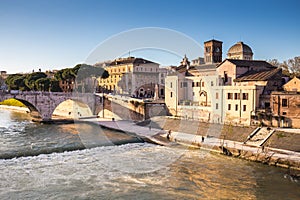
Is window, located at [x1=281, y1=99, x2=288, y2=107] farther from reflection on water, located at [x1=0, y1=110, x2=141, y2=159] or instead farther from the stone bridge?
the stone bridge

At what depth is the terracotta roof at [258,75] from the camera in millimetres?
29391

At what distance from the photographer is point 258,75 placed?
3067cm

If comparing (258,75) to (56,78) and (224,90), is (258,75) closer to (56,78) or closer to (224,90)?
(224,90)

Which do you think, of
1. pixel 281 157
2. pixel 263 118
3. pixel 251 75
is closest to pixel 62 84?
pixel 251 75

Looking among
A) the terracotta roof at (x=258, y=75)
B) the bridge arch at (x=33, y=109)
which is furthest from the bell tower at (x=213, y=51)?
the bridge arch at (x=33, y=109)

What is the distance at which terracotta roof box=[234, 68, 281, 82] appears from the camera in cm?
2939

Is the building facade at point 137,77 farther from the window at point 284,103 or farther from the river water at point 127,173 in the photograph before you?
the window at point 284,103

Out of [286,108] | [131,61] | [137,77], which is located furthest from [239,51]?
[286,108]

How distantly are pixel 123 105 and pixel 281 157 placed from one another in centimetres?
2414

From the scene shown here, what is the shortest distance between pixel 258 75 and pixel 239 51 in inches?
729

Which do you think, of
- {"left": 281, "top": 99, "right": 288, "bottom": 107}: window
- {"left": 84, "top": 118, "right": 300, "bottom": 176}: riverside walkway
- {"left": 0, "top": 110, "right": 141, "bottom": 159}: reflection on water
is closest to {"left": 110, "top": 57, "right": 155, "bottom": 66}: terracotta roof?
{"left": 0, "top": 110, "right": 141, "bottom": 159}: reflection on water

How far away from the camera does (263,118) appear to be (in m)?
26.3

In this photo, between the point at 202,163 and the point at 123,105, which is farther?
the point at 123,105

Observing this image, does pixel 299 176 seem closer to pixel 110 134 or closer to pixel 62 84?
pixel 110 134
